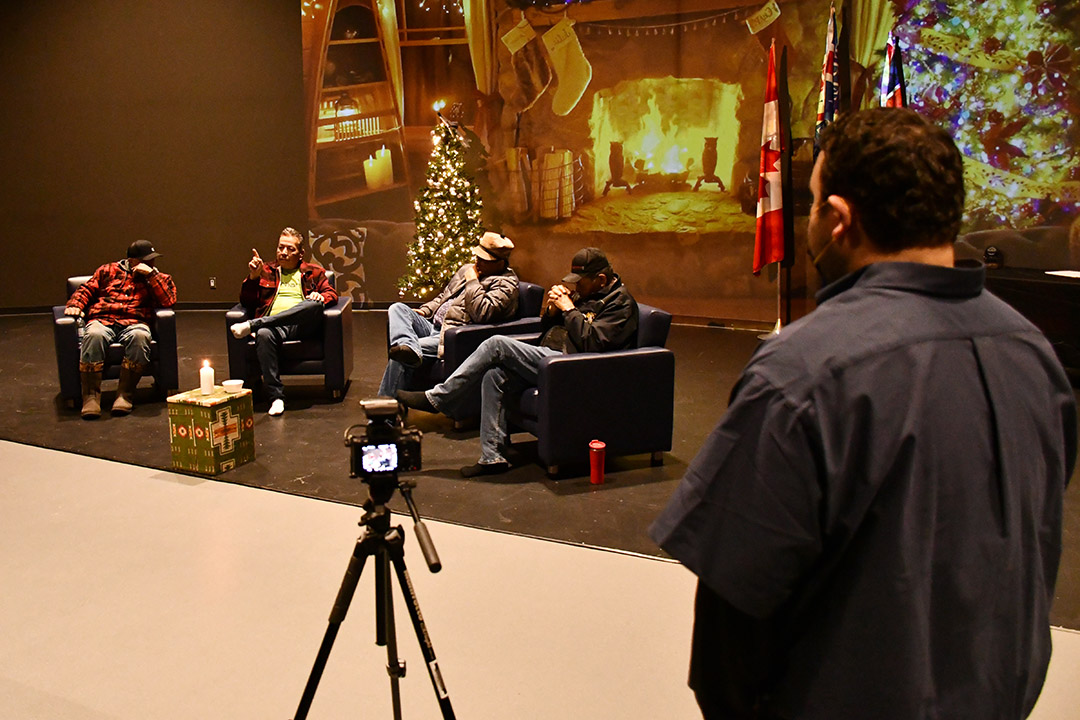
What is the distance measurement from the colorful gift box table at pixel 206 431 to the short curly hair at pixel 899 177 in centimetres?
391

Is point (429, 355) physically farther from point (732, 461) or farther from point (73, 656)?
point (732, 461)

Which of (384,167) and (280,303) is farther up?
(384,167)

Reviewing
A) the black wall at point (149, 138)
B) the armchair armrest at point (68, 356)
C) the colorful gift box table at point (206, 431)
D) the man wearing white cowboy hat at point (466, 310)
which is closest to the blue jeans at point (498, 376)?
the man wearing white cowboy hat at point (466, 310)

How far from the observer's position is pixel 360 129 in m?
10.1

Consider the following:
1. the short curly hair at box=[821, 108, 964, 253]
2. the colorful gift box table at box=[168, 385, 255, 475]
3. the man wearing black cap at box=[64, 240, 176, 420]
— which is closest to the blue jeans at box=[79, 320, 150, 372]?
the man wearing black cap at box=[64, 240, 176, 420]

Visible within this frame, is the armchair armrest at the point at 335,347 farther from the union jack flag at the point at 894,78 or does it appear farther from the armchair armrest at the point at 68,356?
the union jack flag at the point at 894,78

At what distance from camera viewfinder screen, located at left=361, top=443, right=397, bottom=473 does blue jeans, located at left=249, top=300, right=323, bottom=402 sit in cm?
415

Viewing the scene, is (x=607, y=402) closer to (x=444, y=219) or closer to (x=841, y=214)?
(x=841, y=214)

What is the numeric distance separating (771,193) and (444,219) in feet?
9.94

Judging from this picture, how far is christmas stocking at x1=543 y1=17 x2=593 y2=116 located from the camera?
948cm

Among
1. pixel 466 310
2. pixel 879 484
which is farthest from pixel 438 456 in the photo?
pixel 879 484

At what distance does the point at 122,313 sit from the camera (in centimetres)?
595

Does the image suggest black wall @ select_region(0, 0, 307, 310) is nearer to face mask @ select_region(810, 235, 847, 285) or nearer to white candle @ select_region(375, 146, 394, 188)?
→ white candle @ select_region(375, 146, 394, 188)

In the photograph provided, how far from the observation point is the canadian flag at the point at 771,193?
7.72 meters
